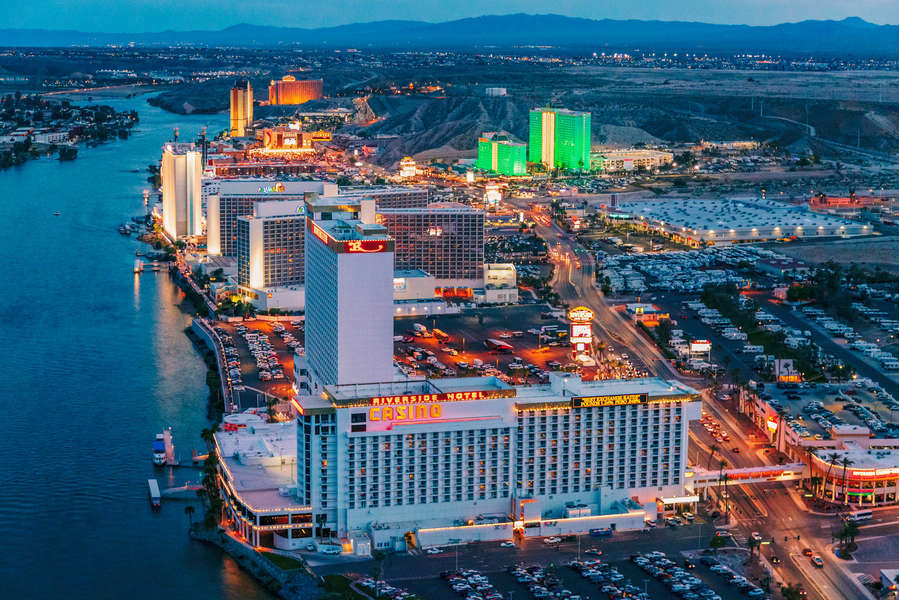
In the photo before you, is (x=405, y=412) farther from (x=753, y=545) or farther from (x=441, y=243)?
(x=441, y=243)

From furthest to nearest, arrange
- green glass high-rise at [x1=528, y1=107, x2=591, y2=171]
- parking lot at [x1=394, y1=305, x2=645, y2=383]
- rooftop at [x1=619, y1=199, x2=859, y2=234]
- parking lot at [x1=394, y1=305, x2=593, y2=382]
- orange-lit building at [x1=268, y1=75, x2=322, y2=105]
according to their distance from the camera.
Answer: orange-lit building at [x1=268, y1=75, x2=322, y2=105]
green glass high-rise at [x1=528, y1=107, x2=591, y2=171]
rooftop at [x1=619, y1=199, x2=859, y2=234]
parking lot at [x1=394, y1=305, x2=593, y2=382]
parking lot at [x1=394, y1=305, x2=645, y2=383]

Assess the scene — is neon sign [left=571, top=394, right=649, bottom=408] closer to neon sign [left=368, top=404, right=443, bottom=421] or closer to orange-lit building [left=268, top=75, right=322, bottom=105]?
neon sign [left=368, top=404, right=443, bottom=421]

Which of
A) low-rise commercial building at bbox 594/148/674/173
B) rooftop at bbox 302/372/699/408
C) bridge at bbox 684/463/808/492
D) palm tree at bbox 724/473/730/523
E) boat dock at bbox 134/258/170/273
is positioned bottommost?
palm tree at bbox 724/473/730/523

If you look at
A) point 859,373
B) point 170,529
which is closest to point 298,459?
point 170,529

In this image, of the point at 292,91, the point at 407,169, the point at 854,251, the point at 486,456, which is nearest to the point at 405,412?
the point at 486,456

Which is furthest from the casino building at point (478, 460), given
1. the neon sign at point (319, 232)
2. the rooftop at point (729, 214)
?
the rooftop at point (729, 214)

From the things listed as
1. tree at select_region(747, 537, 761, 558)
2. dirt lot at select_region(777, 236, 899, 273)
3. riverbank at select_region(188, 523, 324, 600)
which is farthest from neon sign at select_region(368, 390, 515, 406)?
dirt lot at select_region(777, 236, 899, 273)
